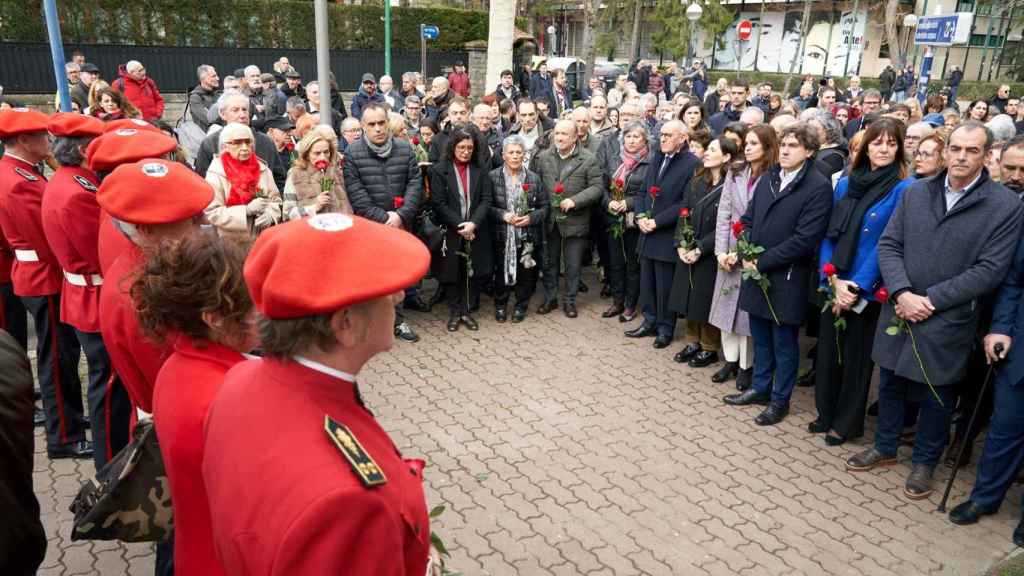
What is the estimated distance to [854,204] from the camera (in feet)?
16.9

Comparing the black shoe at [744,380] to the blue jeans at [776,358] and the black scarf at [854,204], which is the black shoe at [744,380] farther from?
the black scarf at [854,204]

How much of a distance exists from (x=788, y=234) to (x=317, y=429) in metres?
4.62

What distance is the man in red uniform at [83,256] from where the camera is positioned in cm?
390

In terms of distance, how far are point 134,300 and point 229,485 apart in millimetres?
1013

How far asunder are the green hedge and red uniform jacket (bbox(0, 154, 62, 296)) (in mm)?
17793

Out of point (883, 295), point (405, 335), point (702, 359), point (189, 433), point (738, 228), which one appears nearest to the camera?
point (189, 433)

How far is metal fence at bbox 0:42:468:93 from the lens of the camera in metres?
17.4

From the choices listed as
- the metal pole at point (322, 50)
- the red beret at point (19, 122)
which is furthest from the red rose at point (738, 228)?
the red beret at point (19, 122)

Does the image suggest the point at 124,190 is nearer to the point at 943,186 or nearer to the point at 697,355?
the point at 943,186

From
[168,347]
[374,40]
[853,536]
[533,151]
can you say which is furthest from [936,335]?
[374,40]

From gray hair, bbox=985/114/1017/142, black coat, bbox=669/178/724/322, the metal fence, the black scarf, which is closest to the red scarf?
black coat, bbox=669/178/724/322

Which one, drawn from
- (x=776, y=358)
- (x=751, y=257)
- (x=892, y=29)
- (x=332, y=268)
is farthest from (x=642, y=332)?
(x=892, y=29)

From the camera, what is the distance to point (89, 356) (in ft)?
13.5

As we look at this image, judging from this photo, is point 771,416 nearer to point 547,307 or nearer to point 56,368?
point 547,307
